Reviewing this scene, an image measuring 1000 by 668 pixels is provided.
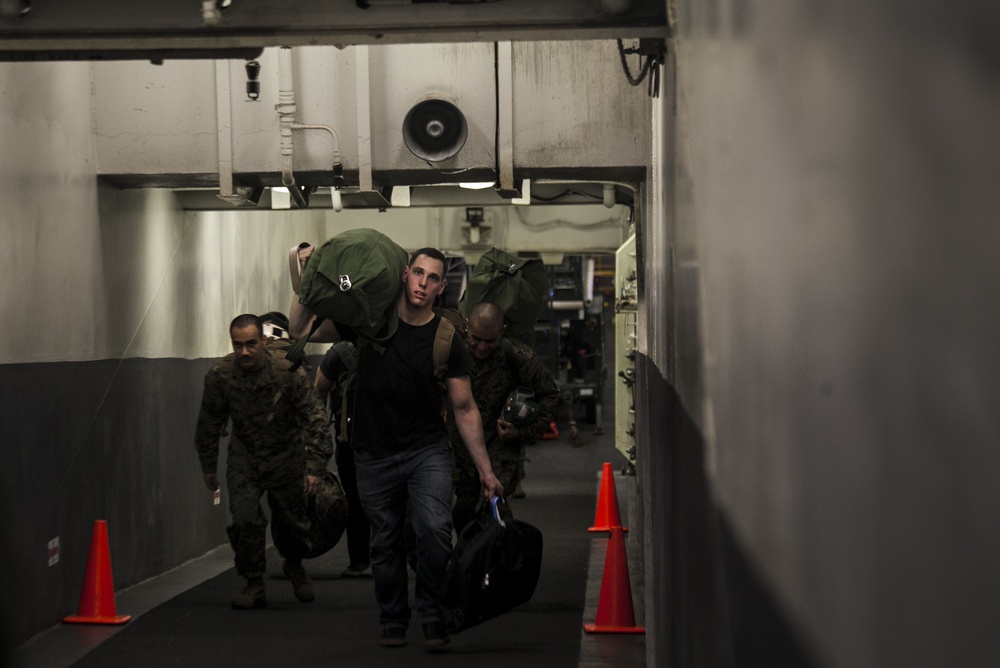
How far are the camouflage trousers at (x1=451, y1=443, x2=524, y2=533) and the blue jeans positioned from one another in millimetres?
1589

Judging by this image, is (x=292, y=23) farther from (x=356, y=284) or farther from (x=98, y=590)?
(x=98, y=590)

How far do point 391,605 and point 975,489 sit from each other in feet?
22.4

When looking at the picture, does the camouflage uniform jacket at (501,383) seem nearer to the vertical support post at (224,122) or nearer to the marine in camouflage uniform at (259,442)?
the marine in camouflage uniform at (259,442)

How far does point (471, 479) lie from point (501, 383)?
0.69 m

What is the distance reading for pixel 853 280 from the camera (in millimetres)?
1089

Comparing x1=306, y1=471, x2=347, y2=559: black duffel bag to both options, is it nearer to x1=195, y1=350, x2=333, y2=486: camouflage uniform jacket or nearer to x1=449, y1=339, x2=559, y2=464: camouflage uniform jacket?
x1=195, y1=350, x2=333, y2=486: camouflage uniform jacket

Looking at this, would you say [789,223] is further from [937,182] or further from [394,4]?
[394,4]

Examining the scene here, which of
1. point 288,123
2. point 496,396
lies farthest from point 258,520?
point 288,123

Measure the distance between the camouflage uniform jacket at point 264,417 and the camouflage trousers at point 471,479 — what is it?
2.81ft

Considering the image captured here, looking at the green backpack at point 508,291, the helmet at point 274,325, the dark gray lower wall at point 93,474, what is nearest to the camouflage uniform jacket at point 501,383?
the green backpack at point 508,291

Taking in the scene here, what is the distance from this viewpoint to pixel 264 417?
29.6 feet

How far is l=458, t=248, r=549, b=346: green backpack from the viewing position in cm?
1027

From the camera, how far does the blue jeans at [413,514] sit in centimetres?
723

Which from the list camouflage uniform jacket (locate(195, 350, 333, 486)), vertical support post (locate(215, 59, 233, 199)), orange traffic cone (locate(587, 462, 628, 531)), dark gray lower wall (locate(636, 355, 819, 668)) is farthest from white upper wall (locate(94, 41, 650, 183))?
dark gray lower wall (locate(636, 355, 819, 668))
